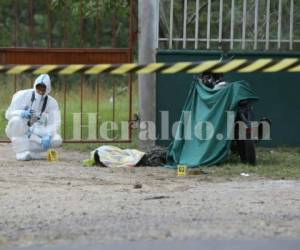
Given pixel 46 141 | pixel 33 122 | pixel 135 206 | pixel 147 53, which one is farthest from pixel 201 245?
pixel 147 53

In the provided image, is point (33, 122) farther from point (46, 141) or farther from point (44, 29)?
point (44, 29)

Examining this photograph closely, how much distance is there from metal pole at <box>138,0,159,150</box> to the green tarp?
133 cm

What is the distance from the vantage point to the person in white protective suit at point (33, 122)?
12.5 metres

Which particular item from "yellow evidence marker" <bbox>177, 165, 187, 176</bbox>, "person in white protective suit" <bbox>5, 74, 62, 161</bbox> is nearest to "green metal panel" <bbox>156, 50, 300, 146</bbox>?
"person in white protective suit" <bbox>5, 74, 62, 161</bbox>

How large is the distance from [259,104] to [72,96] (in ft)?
29.7

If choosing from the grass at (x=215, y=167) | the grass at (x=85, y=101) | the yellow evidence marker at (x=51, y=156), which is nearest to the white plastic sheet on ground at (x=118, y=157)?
the yellow evidence marker at (x=51, y=156)

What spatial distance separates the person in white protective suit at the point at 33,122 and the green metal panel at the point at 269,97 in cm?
174

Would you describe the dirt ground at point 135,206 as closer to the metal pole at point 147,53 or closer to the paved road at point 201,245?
the paved road at point 201,245

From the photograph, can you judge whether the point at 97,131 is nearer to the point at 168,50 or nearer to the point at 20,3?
the point at 168,50

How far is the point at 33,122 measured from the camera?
12758 millimetres

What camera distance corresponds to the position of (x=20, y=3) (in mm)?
33188

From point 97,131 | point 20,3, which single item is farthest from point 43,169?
point 20,3

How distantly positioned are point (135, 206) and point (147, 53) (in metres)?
5.24

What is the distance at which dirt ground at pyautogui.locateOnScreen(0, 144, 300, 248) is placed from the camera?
23.2 feet
